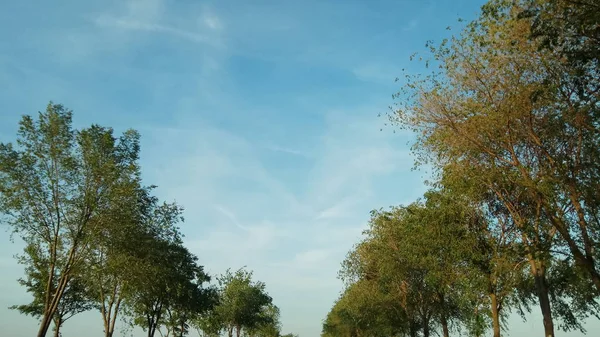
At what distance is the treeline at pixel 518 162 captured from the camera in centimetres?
1898

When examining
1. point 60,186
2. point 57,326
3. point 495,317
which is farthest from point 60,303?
point 495,317

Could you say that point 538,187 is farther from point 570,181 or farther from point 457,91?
point 457,91

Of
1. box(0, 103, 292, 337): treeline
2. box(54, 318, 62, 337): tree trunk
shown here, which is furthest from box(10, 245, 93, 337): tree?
box(0, 103, 292, 337): treeline

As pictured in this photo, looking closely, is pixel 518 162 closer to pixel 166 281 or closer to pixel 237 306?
pixel 166 281

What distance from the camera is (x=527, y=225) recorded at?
94.9 ft

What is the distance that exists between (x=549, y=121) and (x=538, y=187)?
3146 millimetres

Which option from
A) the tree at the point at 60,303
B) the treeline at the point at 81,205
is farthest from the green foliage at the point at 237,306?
the treeline at the point at 81,205

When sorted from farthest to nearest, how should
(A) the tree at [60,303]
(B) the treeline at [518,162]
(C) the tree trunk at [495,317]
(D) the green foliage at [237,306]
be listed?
1. (D) the green foliage at [237,306]
2. (A) the tree at [60,303]
3. (C) the tree trunk at [495,317]
4. (B) the treeline at [518,162]

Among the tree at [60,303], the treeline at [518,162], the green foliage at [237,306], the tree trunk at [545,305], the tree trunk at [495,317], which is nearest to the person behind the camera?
the treeline at [518,162]

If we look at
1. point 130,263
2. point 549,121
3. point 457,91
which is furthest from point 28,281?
point 549,121

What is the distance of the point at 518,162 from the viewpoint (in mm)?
23953

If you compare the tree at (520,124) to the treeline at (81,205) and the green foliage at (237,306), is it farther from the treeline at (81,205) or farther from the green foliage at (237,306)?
the green foliage at (237,306)

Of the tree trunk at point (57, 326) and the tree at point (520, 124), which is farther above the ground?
the tree at point (520, 124)

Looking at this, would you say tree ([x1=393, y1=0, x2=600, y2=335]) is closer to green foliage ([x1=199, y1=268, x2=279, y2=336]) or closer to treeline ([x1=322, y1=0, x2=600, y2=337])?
treeline ([x1=322, y1=0, x2=600, y2=337])
